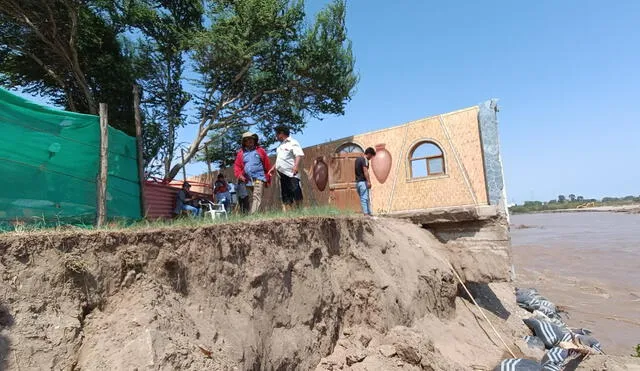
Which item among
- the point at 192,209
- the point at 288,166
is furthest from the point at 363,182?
the point at 192,209

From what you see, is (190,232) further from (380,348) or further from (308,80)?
(308,80)

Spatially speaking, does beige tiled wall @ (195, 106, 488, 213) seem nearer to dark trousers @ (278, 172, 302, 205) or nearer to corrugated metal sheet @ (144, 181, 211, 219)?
dark trousers @ (278, 172, 302, 205)

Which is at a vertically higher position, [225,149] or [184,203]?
[225,149]

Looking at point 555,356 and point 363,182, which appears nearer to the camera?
point 555,356

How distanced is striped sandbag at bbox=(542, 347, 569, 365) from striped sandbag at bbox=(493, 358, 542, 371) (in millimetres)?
735

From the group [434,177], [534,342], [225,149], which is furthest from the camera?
[225,149]

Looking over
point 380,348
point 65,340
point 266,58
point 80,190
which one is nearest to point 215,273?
point 65,340

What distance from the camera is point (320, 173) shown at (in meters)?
12.8

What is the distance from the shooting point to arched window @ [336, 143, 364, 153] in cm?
1237

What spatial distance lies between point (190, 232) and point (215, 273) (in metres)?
0.51

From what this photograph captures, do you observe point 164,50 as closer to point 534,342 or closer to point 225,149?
point 225,149

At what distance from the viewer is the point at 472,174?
9.85 m

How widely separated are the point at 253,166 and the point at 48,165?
10.2 ft

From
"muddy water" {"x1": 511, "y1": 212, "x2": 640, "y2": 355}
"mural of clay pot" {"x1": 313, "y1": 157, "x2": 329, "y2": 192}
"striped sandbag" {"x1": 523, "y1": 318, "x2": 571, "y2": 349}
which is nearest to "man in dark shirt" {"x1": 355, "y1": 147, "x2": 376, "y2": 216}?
"mural of clay pot" {"x1": 313, "y1": 157, "x2": 329, "y2": 192}
